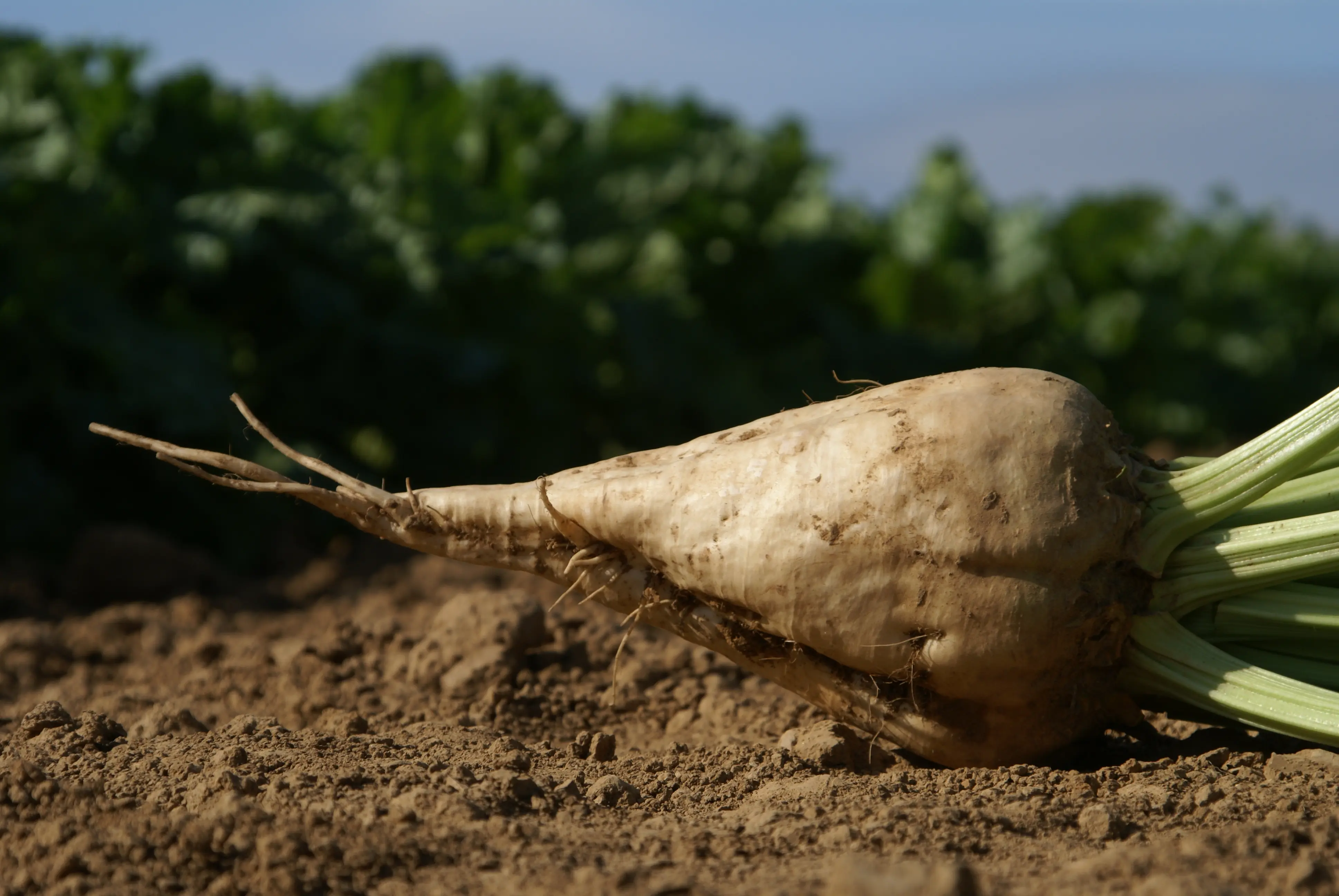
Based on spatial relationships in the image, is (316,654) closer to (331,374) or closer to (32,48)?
(331,374)

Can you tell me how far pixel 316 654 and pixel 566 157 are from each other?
6363mm

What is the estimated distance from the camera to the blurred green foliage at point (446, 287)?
19.0ft

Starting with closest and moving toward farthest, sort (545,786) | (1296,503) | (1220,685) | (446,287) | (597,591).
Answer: (545,786) → (1220,685) → (1296,503) → (597,591) → (446,287)

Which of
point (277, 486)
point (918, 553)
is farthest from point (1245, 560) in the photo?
point (277, 486)

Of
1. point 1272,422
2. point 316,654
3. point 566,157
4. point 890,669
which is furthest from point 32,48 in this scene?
point 1272,422

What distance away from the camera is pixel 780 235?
939 cm

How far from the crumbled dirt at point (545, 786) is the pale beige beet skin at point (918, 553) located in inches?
5.8

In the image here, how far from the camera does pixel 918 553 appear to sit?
8.36 ft

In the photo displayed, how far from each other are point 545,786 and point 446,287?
5276 millimetres

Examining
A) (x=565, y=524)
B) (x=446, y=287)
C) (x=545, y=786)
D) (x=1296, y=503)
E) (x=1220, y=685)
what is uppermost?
(x=446, y=287)

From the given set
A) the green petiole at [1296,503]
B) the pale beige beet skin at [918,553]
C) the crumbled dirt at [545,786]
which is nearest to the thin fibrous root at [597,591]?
the pale beige beet skin at [918,553]

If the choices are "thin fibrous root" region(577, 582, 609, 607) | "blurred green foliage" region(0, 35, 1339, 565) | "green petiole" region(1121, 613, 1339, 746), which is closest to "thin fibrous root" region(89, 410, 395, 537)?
"thin fibrous root" region(577, 582, 609, 607)

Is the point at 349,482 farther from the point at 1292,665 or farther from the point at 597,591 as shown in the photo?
the point at 1292,665

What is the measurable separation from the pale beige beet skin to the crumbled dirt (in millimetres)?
147
